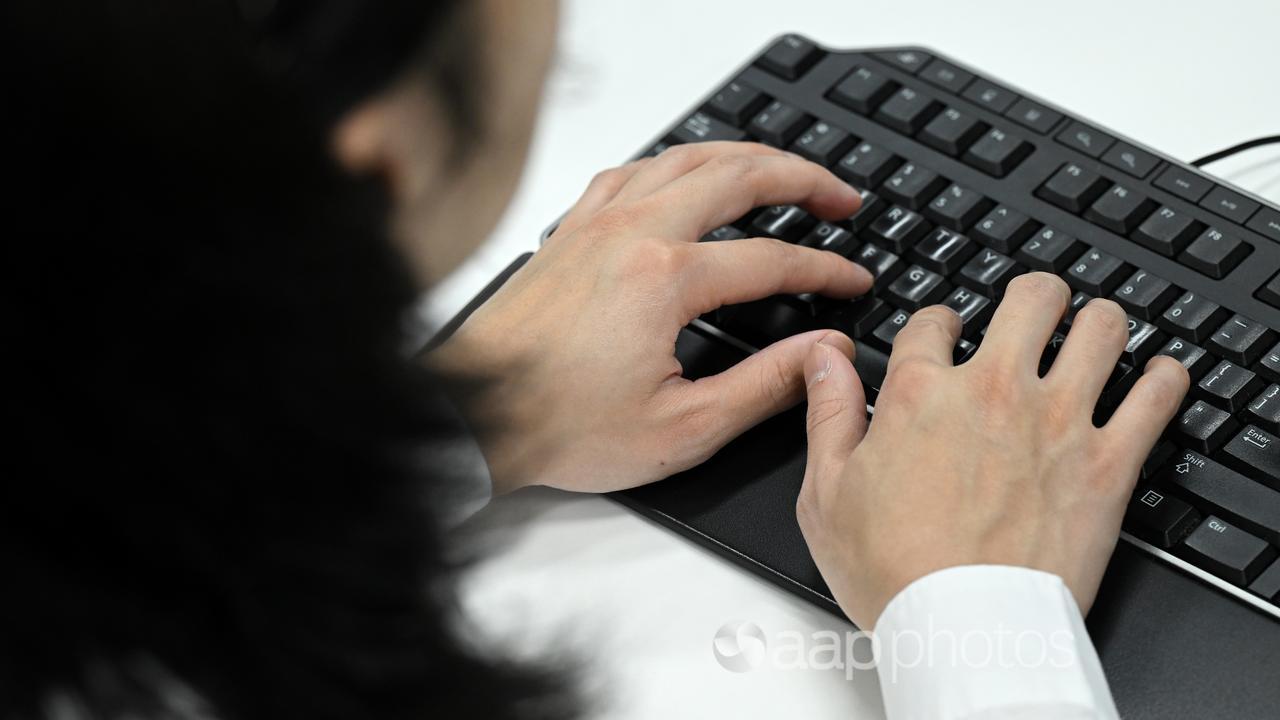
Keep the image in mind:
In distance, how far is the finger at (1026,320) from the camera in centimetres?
59

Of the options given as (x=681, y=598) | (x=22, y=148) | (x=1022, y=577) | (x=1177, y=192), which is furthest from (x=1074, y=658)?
(x=22, y=148)

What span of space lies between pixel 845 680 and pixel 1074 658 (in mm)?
102

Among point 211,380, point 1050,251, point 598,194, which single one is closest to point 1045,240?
point 1050,251

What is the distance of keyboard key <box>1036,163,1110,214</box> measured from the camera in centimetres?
68

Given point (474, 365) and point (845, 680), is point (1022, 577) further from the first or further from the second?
point (474, 365)

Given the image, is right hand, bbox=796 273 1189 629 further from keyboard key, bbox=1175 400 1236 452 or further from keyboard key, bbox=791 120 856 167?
keyboard key, bbox=791 120 856 167

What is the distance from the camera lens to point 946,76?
75cm

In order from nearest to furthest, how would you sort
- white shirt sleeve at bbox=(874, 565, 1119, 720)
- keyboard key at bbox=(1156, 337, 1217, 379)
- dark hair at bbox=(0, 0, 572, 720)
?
dark hair at bbox=(0, 0, 572, 720), white shirt sleeve at bbox=(874, 565, 1119, 720), keyboard key at bbox=(1156, 337, 1217, 379)

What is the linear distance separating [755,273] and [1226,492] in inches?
8.8

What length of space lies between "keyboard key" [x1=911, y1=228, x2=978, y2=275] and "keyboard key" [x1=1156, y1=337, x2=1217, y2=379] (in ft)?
0.34

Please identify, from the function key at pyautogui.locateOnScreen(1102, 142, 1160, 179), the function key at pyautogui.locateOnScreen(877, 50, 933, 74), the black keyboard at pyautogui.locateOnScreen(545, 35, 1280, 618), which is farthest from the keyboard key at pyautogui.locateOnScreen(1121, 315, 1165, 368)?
the function key at pyautogui.locateOnScreen(877, 50, 933, 74)

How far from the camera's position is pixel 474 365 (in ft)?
1.94

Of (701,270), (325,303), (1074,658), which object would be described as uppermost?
(325,303)

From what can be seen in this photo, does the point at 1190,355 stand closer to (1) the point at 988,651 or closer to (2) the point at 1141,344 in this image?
(2) the point at 1141,344
